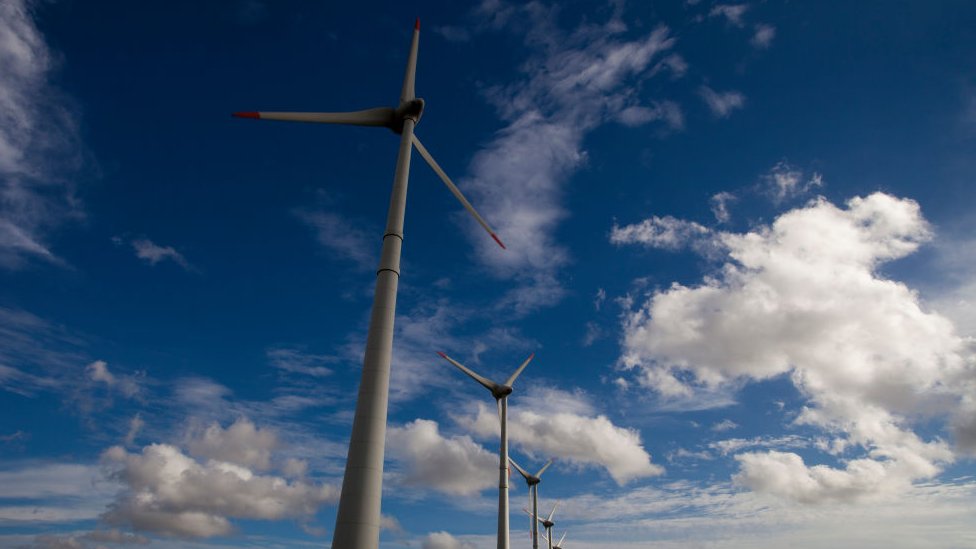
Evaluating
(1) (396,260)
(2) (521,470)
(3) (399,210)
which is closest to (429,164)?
(3) (399,210)

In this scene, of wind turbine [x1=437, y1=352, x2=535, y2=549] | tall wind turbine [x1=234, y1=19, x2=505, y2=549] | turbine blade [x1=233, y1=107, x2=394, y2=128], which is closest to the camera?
tall wind turbine [x1=234, y1=19, x2=505, y2=549]

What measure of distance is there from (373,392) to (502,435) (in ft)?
241

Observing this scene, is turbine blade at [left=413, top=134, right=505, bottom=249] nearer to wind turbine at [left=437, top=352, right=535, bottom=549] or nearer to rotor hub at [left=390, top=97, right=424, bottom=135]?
rotor hub at [left=390, top=97, right=424, bottom=135]

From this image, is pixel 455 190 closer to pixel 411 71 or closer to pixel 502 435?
pixel 411 71

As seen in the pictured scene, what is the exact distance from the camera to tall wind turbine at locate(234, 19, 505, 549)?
87.7 feet

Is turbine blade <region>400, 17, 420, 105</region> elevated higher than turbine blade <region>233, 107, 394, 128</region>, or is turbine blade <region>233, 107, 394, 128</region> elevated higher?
turbine blade <region>400, 17, 420, 105</region>

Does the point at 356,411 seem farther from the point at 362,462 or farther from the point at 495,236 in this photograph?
the point at 495,236

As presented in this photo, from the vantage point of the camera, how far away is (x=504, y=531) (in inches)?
3356

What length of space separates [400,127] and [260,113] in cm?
1089

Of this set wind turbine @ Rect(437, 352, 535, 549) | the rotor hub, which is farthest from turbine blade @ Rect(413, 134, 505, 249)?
wind turbine @ Rect(437, 352, 535, 549)

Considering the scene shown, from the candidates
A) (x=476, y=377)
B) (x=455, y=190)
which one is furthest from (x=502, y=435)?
(x=455, y=190)

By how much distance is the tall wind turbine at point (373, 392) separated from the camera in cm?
2672

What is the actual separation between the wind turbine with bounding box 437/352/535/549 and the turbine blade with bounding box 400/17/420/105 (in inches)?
1968

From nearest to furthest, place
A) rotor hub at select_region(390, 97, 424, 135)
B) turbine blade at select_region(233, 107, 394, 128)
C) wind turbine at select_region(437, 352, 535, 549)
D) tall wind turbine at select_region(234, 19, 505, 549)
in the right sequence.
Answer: tall wind turbine at select_region(234, 19, 505, 549) < turbine blade at select_region(233, 107, 394, 128) < rotor hub at select_region(390, 97, 424, 135) < wind turbine at select_region(437, 352, 535, 549)
